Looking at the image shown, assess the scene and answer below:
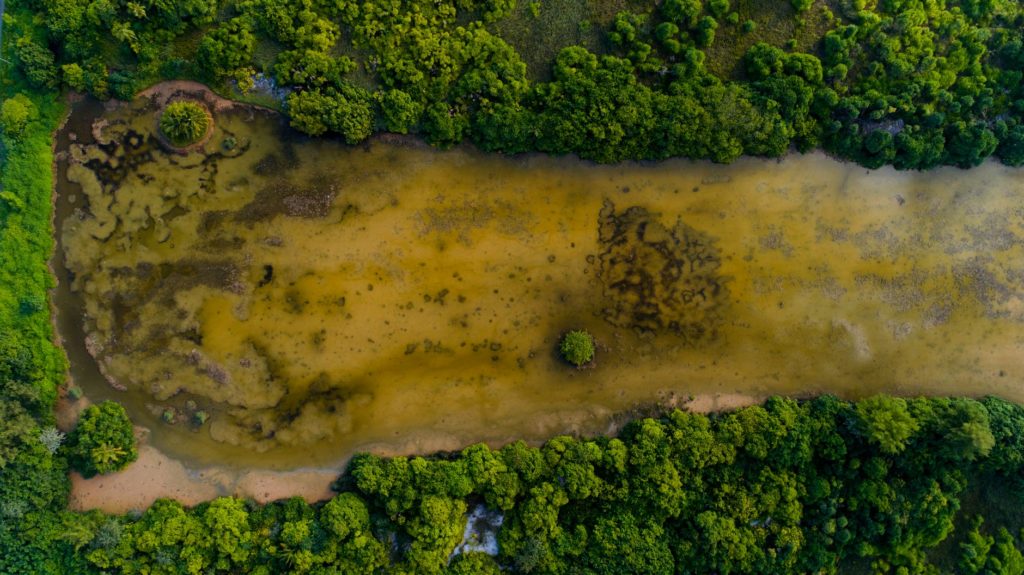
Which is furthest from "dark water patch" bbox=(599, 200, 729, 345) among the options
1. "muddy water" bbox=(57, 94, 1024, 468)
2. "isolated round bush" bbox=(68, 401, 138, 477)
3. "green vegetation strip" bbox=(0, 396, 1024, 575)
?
"isolated round bush" bbox=(68, 401, 138, 477)

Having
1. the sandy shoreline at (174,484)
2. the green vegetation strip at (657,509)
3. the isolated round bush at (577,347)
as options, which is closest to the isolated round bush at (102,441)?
the sandy shoreline at (174,484)

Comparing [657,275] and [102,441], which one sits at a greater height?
[657,275]

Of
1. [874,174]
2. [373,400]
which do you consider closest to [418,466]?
[373,400]

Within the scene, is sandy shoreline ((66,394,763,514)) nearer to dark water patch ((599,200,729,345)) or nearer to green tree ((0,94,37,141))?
green tree ((0,94,37,141))

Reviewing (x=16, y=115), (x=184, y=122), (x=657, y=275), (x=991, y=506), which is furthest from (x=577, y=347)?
(x=16, y=115)

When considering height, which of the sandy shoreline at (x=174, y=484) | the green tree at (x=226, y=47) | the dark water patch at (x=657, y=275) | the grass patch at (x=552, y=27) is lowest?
the sandy shoreline at (x=174, y=484)

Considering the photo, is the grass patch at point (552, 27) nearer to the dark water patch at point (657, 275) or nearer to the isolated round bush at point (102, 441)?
the dark water patch at point (657, 275)

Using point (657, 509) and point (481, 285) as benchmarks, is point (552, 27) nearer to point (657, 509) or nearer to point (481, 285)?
point (481, 285)
